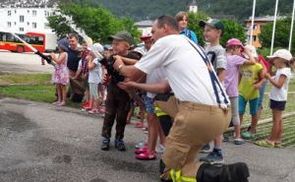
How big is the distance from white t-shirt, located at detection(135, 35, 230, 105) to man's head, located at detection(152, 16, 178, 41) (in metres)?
0.28

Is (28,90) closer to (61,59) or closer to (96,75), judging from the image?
(61,59)

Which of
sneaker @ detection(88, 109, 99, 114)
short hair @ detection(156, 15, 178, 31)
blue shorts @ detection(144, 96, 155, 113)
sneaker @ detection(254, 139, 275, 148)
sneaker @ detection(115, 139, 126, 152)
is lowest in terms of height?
sneaker @ detection(88, 109, 99, 114)

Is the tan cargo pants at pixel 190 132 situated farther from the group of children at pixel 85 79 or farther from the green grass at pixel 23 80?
the green grass at pixel 23 80

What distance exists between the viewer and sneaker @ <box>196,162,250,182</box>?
454cm

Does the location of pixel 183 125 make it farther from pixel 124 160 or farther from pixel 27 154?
pixel 27 154

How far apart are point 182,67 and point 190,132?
61 cm

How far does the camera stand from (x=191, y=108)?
4531 millimetres

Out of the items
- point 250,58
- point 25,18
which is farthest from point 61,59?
point 25,18

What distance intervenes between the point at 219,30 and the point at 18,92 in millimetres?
7014

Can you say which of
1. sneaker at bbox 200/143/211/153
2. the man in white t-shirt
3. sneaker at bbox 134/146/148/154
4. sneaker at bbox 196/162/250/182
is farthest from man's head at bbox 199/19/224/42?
sneaker at bbox 196/162/250/182

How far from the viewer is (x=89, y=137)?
24.7 feet

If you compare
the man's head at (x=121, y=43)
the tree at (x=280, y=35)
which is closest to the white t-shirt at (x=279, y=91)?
the man's head at (x=121, y=43)

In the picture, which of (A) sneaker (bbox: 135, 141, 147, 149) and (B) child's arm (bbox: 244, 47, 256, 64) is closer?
(A) sneaker (bbox: 135, 141, 147, 149)

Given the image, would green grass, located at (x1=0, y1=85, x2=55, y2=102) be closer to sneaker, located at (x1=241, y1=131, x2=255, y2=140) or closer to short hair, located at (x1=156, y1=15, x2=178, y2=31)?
sneaker, located at (x1=241, y1=131, x2=255, y2=140)
